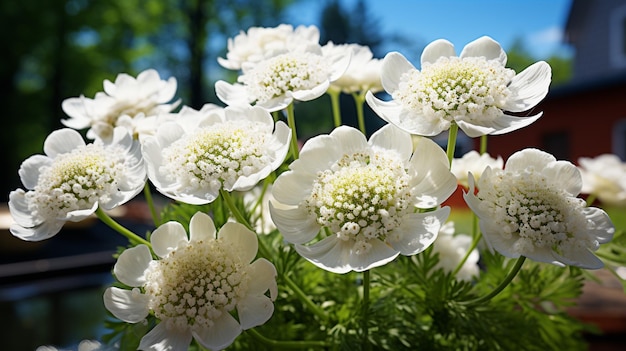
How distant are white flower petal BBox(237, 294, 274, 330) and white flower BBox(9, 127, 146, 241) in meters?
0.12

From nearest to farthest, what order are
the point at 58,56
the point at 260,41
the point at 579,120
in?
1. the point at 260,41
2. the point at 579,120
3. the point at 58,56

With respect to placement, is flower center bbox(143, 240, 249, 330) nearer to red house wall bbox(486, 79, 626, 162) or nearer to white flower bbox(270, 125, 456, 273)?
white flower bbox(270, 125, 456, 273)

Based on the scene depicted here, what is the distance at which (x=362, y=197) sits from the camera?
37 centimetres

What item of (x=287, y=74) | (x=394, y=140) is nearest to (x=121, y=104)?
(x=287, y=74)

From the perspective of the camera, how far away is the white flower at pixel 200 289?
38 centimetres

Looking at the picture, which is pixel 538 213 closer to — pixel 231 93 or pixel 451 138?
pixel 451 138

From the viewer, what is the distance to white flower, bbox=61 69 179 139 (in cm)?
55

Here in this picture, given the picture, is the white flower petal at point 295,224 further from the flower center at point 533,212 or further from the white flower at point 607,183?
the white flower at point 607,183

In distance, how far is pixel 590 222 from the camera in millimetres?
391

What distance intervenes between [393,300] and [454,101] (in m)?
0.19

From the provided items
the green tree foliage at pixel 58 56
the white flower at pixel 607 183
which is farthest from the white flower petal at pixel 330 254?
the green tree foliage at pixel 58 56

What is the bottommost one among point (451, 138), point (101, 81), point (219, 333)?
point (101, 81)

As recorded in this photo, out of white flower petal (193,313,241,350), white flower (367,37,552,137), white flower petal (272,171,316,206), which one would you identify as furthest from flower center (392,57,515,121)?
white flower petal (193,313,241,350)

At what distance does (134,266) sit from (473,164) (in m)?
0.31
